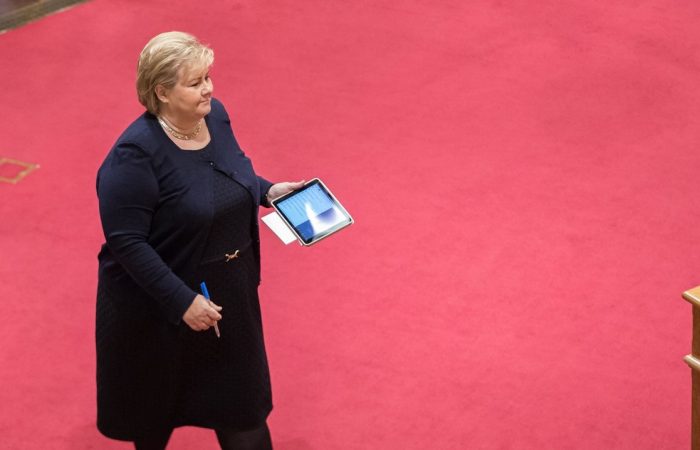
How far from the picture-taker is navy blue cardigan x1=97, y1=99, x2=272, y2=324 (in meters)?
2.69

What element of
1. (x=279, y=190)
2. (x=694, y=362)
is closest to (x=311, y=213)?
(x=279, y=190)

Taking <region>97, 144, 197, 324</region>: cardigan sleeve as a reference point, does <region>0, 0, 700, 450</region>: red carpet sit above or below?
below

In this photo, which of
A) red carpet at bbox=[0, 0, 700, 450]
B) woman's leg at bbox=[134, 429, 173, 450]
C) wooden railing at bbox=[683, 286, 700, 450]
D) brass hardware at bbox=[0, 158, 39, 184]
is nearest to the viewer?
wooden railing at bbox=[683, 286, 700, 450]

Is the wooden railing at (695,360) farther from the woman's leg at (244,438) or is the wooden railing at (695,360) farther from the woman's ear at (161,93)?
the woman's ear at (161,93)

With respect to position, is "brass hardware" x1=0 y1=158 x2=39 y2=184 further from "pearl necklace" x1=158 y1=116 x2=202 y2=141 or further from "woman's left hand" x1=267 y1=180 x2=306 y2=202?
"pearl necklace" x1=158 y1=116 x2=202 y2=141

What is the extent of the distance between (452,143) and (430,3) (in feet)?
4.77

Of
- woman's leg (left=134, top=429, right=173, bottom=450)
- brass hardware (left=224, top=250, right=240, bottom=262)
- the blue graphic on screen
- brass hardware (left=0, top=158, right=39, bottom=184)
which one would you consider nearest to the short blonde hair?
brass hardware (left=224, top=250, right=240, bottom=262)

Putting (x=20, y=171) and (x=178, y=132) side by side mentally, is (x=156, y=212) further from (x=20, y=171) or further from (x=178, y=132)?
(x=20, y=171)

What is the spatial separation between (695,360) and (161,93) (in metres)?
1.45

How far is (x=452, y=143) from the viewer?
16.6 feet

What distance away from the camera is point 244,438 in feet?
10.4

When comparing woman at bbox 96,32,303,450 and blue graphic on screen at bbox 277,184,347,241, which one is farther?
blue graphic on screen at bbox 277,184,347,241

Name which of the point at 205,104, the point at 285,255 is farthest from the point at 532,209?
the point at 205,104

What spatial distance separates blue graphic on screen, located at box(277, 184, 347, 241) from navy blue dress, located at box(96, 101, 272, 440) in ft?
0.30
